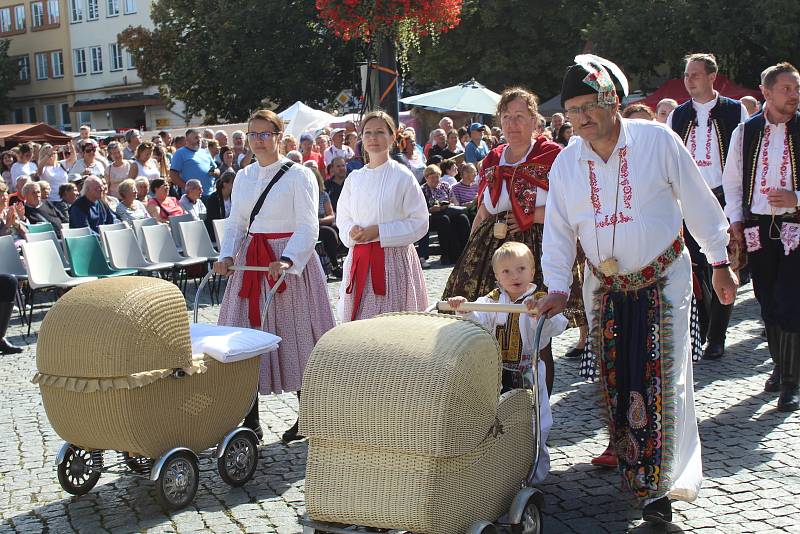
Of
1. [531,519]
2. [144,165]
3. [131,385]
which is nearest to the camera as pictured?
[531,519]

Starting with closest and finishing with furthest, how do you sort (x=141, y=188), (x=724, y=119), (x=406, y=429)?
1. (x=406, y=429)
2. (x=724, y=119)
3. (x=141, y=188)

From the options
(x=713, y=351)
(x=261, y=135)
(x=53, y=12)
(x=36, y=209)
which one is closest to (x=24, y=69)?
(x=53, y=12)

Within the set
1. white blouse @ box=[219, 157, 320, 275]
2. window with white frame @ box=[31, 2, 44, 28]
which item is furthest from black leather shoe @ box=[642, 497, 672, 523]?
window with white frame @ box=[31, 2, 44, 28]

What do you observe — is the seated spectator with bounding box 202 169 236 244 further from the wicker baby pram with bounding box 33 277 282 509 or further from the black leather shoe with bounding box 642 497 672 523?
the black leather shoe with bounding box 642 497 672 523

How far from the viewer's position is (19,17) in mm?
64812

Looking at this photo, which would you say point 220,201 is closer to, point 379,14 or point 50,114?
point 379,14

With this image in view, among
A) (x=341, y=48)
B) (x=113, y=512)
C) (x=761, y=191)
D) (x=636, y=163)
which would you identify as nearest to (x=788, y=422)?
(x=761, y=191)

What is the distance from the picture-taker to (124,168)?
15.3 metres

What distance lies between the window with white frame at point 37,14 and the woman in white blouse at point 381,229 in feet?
205

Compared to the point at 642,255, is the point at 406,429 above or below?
below

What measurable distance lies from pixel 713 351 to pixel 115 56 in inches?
2232

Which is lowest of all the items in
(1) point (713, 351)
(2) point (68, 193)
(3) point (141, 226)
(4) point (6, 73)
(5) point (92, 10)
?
(1) point (713, 351)

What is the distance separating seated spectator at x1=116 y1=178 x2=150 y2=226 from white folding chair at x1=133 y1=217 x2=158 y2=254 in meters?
0.23

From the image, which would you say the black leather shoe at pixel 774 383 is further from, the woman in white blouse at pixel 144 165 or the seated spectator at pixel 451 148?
the seated spectator at pixel 451 148
